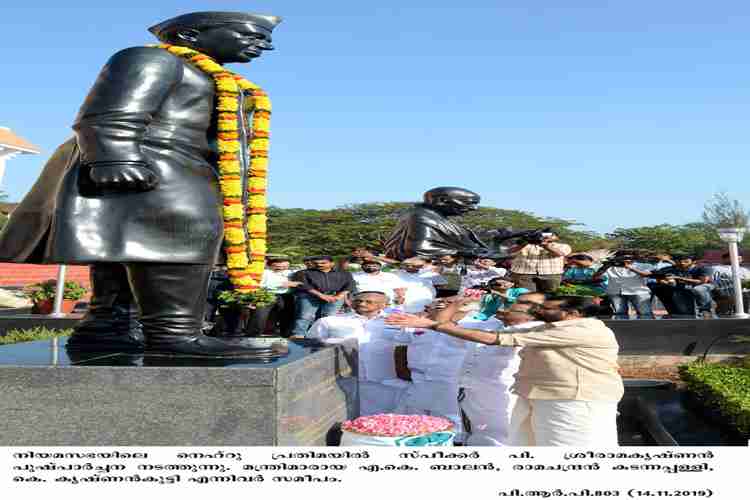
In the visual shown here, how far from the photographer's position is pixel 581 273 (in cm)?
820

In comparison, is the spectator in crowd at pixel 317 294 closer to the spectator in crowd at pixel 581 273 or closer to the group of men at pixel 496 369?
the group of men at pixel 496 369

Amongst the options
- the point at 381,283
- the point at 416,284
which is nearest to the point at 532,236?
the point at 416,284

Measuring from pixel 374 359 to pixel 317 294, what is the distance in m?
2.85

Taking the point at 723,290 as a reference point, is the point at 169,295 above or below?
above

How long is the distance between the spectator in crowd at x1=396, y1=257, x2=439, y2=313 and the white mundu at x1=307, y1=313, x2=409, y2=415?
1.75 meters

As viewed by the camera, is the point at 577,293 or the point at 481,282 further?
the point at 481,282

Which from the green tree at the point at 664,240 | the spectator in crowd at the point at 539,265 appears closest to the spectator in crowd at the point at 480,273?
the spectator in crowd at the point at 539,265

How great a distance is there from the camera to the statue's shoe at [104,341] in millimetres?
3654

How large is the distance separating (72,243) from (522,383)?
7.43 ft

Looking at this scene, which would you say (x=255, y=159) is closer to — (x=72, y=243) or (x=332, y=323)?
(x=72, y=243)

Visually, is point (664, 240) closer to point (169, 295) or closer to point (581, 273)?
point (581, 273)

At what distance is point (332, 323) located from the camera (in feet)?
15.8
